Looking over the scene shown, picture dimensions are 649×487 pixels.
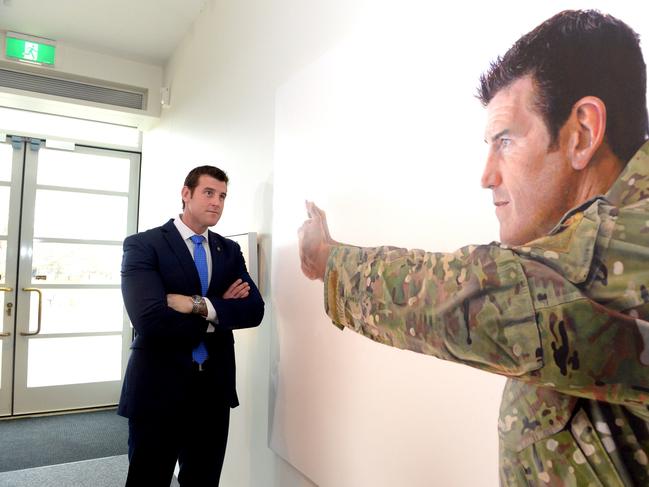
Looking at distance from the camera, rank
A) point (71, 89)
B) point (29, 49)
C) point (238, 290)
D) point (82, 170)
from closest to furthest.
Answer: point (238, 290), point (29, 49), point (71, 89), point (82, 170)

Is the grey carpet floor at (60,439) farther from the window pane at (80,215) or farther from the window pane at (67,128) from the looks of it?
the window pane at (67,128)

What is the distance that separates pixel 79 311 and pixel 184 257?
10.4ft

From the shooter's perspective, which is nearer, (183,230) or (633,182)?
(633,182)

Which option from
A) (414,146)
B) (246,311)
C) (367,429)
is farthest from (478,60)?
(246,311)

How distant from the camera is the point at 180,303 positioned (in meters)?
1.79

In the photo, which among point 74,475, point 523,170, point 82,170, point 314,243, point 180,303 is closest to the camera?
point 523,170

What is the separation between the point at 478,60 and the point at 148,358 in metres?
1.54

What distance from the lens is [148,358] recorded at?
5.96ft

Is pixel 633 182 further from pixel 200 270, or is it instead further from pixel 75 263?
pixel 75 263

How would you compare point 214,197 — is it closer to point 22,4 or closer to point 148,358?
point 148,358

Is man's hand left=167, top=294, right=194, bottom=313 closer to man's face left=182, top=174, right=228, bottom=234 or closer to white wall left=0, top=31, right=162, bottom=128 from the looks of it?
man's face left=182, top=174, right=228, bottom=234

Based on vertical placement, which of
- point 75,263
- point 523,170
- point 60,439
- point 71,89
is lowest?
point 60,439

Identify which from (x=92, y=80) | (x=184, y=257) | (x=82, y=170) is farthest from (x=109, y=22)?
(x=184, y=257)

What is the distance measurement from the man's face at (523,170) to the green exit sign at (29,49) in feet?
12.6
